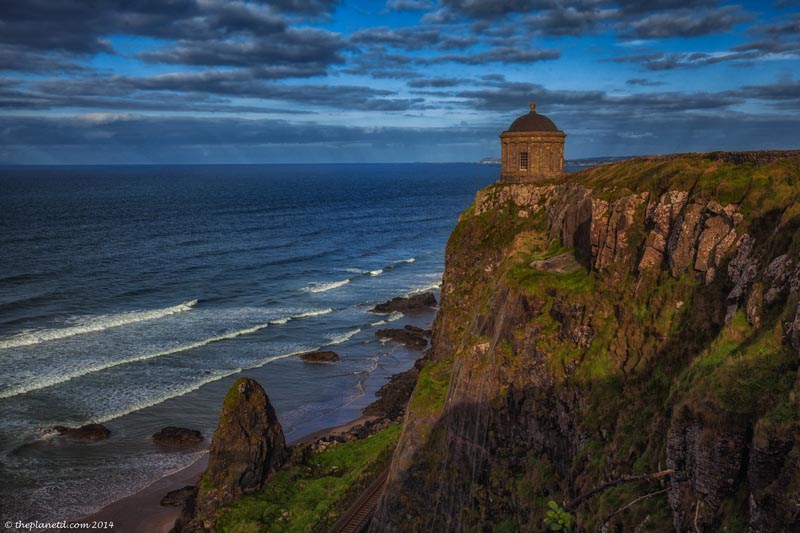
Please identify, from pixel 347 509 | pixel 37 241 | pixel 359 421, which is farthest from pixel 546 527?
pixel 37 241

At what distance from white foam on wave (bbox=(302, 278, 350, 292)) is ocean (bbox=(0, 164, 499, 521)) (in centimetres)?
14

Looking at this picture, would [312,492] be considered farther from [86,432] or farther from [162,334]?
[162,334]

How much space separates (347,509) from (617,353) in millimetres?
16664

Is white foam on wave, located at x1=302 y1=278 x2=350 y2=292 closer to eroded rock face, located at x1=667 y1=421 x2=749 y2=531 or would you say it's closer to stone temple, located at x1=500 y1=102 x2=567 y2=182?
stone temple, located at x1=500 y1=102 x2=567 y2=182

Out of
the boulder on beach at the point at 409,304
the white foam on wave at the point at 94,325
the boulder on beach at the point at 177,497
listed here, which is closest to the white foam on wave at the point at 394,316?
the boulder on beach at the point at 409,304

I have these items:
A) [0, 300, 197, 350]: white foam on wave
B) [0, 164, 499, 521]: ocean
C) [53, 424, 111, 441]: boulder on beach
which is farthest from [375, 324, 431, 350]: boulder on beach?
[53, 424, 111, 441]: boulder on beach

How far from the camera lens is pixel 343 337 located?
6506 cm

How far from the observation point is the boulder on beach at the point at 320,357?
190 feet

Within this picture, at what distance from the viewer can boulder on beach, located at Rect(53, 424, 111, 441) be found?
4222 cm

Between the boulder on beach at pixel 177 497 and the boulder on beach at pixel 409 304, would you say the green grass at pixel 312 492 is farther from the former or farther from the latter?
the boulder on beach at pixel 409 304

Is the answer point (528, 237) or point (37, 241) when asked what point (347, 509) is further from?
point (37, 241)

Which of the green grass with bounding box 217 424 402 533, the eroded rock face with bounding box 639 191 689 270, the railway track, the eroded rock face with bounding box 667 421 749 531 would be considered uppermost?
the eroded rock face with bounding box 639 191 689 270

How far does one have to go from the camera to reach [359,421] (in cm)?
4578

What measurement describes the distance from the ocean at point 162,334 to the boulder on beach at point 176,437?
81 cm
